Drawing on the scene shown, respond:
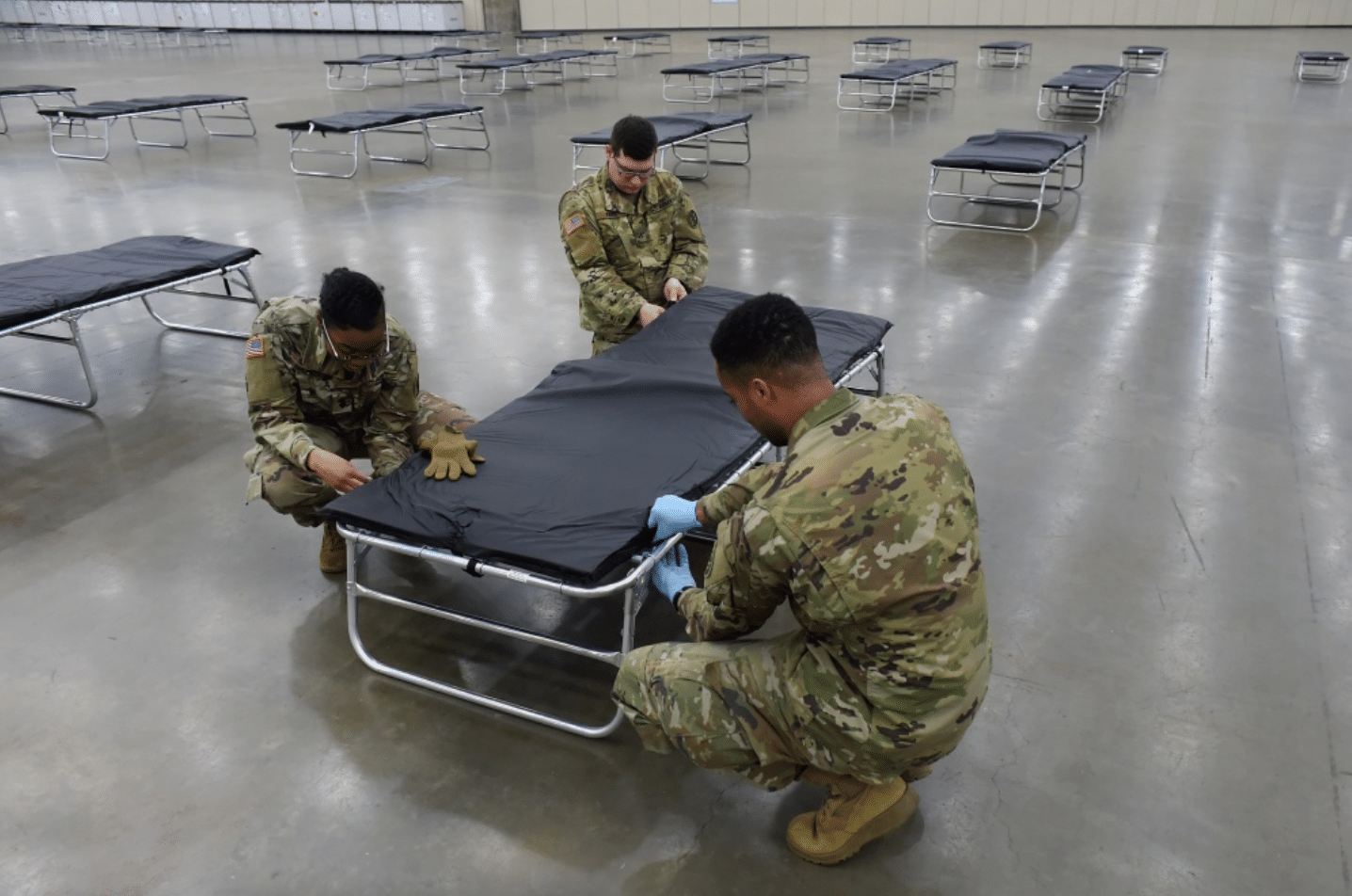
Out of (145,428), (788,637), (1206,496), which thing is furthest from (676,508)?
(145,428)

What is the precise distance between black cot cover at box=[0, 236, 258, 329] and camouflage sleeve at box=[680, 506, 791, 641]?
10.1 feet

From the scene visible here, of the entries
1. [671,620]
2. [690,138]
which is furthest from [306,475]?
[690,138]

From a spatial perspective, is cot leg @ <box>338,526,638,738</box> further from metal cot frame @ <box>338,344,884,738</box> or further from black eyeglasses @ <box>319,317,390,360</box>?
black eyeglasses @ <box>319,317,390,360</box>

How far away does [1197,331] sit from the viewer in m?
4.45

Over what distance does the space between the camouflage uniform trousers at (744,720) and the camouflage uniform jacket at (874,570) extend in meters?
0.02

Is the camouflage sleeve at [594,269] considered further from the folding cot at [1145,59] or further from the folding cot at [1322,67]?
the folding cot at [1322,67]

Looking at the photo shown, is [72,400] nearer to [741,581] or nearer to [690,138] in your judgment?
[741,581]

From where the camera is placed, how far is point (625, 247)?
3637 mm

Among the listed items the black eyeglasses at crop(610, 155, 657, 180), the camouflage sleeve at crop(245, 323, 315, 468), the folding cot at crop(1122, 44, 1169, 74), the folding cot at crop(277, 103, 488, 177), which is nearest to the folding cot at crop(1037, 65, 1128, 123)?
the folding cot at crop(1122, 44, 1169, 74)

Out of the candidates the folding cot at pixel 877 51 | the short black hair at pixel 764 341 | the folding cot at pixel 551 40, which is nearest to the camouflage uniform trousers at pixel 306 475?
the short black hair at pixel 764 341

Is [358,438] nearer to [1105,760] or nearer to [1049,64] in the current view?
[1105,760]

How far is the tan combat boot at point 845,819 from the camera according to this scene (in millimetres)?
1785

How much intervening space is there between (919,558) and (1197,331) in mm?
3624

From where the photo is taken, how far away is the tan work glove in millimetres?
2365
